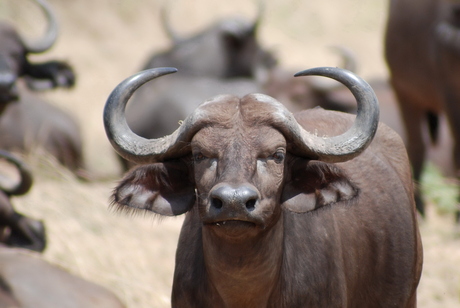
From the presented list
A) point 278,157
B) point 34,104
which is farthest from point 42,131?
point 278,157

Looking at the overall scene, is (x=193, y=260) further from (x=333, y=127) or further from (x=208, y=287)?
(x=333, y=127)

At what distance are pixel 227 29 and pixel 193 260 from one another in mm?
13028

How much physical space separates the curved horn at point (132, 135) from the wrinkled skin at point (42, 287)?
2.94 meters

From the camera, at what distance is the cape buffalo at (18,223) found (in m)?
7.79

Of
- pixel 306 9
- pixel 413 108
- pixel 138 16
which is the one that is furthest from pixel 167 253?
pixel 306 9

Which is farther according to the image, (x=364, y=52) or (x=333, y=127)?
(x=364, y=52)

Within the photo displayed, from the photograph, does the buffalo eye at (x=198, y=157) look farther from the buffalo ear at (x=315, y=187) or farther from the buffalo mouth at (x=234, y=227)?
the buffalo ear at (x=315, y=187)

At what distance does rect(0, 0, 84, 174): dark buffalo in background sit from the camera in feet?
32.2

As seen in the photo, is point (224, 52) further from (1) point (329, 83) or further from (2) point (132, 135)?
(2) point (132, 135)

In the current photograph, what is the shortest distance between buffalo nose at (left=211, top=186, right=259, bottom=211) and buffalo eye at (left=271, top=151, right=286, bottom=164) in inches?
15.0

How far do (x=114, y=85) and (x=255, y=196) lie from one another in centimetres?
1756

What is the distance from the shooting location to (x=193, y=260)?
4.88m

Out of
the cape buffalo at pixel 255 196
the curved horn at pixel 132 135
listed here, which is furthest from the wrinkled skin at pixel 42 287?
the curved horn at pixel 132 135

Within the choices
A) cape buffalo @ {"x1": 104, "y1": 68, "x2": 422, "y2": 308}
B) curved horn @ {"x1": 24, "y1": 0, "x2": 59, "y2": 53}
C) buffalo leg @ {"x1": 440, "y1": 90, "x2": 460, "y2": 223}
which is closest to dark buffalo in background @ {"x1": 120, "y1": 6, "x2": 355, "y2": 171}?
curved horn @ {"x1": 24, "y1": 0, "x2": 59, "y2": 53}
